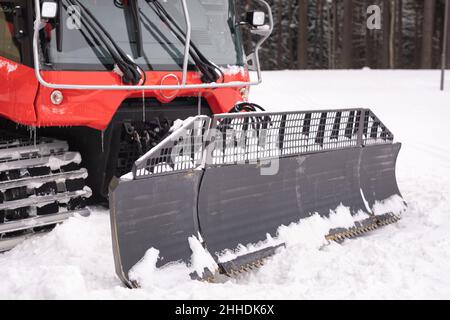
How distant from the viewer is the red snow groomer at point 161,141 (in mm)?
3957

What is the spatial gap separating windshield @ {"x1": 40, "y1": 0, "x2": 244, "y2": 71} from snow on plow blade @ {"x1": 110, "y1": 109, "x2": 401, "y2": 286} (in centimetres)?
109

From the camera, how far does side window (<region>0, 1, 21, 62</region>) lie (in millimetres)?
4492

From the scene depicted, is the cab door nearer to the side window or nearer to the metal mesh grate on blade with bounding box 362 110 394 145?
the side window

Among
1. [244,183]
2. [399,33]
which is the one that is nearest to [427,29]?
[399,33]

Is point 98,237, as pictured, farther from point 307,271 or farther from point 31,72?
point 307,271

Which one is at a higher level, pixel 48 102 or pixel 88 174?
pixel 48 102

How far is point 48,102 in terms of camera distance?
14.4 ft

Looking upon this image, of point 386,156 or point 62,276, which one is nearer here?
point 62,276

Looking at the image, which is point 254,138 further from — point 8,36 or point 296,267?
point 8,36

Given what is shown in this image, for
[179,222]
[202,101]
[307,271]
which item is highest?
[202,101]

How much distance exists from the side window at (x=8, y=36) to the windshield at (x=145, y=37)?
0.85 feet

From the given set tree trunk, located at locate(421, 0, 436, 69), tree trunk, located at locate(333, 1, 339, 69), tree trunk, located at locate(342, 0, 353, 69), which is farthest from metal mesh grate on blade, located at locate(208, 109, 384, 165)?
tree trunk, located at locate(333, 1, 339, 69)

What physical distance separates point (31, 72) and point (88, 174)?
3.54ft

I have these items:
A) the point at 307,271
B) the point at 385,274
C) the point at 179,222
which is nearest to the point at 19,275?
the point at 179,222
